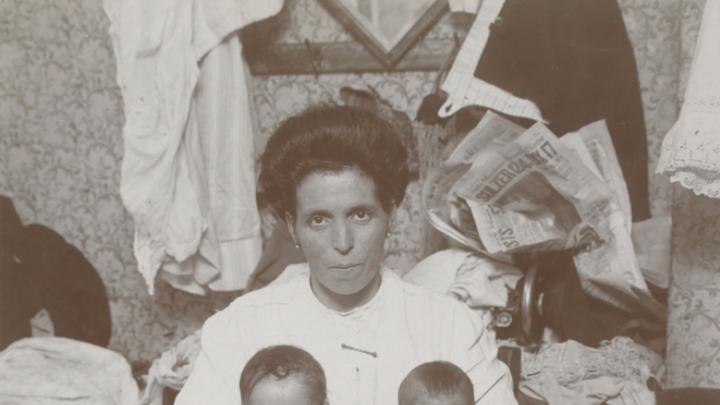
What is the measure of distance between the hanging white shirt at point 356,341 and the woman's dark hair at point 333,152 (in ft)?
0.65

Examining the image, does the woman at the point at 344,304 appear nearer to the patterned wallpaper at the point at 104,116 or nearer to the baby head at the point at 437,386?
the baby head at the point at 437,386

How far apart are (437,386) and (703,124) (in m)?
0.69

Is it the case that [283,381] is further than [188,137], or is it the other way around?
[188,137]

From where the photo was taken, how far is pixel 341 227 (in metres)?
1.46

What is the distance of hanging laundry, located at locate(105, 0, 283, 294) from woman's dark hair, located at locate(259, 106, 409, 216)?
2.52 ft

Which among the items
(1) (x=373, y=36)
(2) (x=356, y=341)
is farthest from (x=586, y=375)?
(1) (x=373, y=36)

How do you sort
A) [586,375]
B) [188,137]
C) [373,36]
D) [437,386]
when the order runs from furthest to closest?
[373,36], [188,137], [586,375], [437,386]

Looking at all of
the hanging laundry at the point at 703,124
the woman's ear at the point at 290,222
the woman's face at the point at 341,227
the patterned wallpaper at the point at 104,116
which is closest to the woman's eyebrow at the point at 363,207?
the woman's face at the point at 341,227

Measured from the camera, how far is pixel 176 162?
2.27 m

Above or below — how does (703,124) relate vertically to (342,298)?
above

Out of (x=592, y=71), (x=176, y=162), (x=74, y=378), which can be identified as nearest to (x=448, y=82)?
(x=592, y=71)

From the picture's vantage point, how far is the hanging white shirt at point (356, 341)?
149 cm

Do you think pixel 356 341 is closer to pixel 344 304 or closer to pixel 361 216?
pixel 344 304

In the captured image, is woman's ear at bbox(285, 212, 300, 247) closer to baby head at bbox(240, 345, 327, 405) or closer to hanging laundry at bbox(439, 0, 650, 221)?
baby head at bbox(240, 345, 327, 405)
